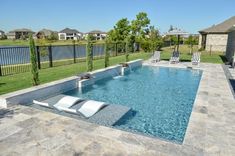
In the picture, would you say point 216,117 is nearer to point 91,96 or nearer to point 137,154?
point 137,154

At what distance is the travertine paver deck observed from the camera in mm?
3487

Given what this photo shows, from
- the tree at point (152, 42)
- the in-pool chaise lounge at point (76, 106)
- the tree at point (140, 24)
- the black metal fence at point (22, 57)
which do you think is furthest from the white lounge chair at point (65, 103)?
the tree at point (140, 24)

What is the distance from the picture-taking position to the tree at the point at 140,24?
1139 inches

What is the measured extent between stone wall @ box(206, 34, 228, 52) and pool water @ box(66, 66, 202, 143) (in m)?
17.6

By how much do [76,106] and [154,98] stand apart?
3.28 m

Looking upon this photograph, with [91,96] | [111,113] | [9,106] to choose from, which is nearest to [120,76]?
[91,96]

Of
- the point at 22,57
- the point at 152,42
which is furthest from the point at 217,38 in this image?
the point at 22,57

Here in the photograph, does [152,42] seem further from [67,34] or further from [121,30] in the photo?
[67,34]

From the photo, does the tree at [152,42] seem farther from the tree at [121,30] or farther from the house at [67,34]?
the house at [67,34]

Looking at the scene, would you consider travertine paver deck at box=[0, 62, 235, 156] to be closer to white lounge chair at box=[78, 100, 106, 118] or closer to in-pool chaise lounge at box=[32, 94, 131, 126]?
in-pool chaise lounge at box=[32, 94, 131, 126]

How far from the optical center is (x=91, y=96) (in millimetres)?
7910

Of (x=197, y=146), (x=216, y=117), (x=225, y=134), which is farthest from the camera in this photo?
(x=216, y=117)

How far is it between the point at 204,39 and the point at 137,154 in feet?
101

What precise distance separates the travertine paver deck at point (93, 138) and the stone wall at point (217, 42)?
83.5 ft
